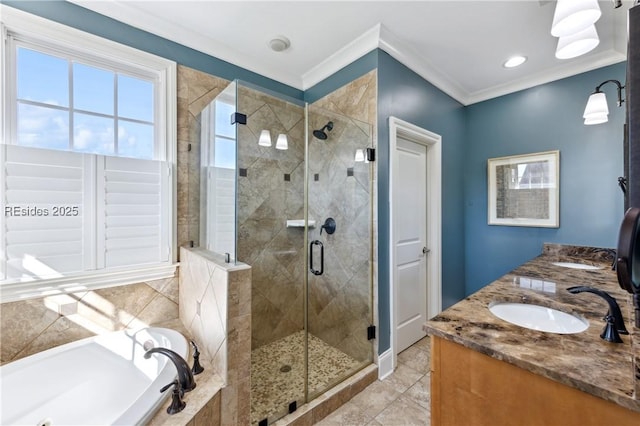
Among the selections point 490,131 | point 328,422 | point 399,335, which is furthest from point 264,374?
point 490,131

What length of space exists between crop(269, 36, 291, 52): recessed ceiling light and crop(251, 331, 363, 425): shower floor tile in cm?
257

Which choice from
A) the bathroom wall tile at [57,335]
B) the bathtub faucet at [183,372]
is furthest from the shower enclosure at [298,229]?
the bathroom wall tile at [57,335]

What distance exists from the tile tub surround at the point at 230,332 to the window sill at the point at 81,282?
591 millimetres

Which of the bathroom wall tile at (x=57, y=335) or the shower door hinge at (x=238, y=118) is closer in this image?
the bathroom wall tile at (x=57, y=335)

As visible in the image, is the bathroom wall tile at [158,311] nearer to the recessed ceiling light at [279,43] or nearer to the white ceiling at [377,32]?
the white ceiling at [377,32]

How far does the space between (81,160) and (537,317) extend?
2.68 meters

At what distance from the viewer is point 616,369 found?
2.36 feet

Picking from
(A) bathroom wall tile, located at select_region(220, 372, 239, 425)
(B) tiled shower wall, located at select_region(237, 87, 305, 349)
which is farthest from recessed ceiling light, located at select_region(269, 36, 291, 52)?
(A) bathroom wall tile, located at select_region(220, 372, 239, 425)

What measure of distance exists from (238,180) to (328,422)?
168 cm

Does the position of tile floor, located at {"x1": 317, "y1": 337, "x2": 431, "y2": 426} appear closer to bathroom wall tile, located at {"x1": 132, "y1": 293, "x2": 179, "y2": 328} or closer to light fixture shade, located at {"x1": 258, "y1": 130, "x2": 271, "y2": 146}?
bathroom wall tile, located at {"x1": 132, "y1": 293, "x2": 179, "y2": 328}

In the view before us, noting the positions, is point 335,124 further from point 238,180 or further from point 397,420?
point 397,420

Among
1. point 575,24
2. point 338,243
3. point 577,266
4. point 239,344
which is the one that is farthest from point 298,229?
point 577,266

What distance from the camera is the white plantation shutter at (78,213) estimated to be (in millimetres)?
1419

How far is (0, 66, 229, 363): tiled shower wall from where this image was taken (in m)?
1.44
